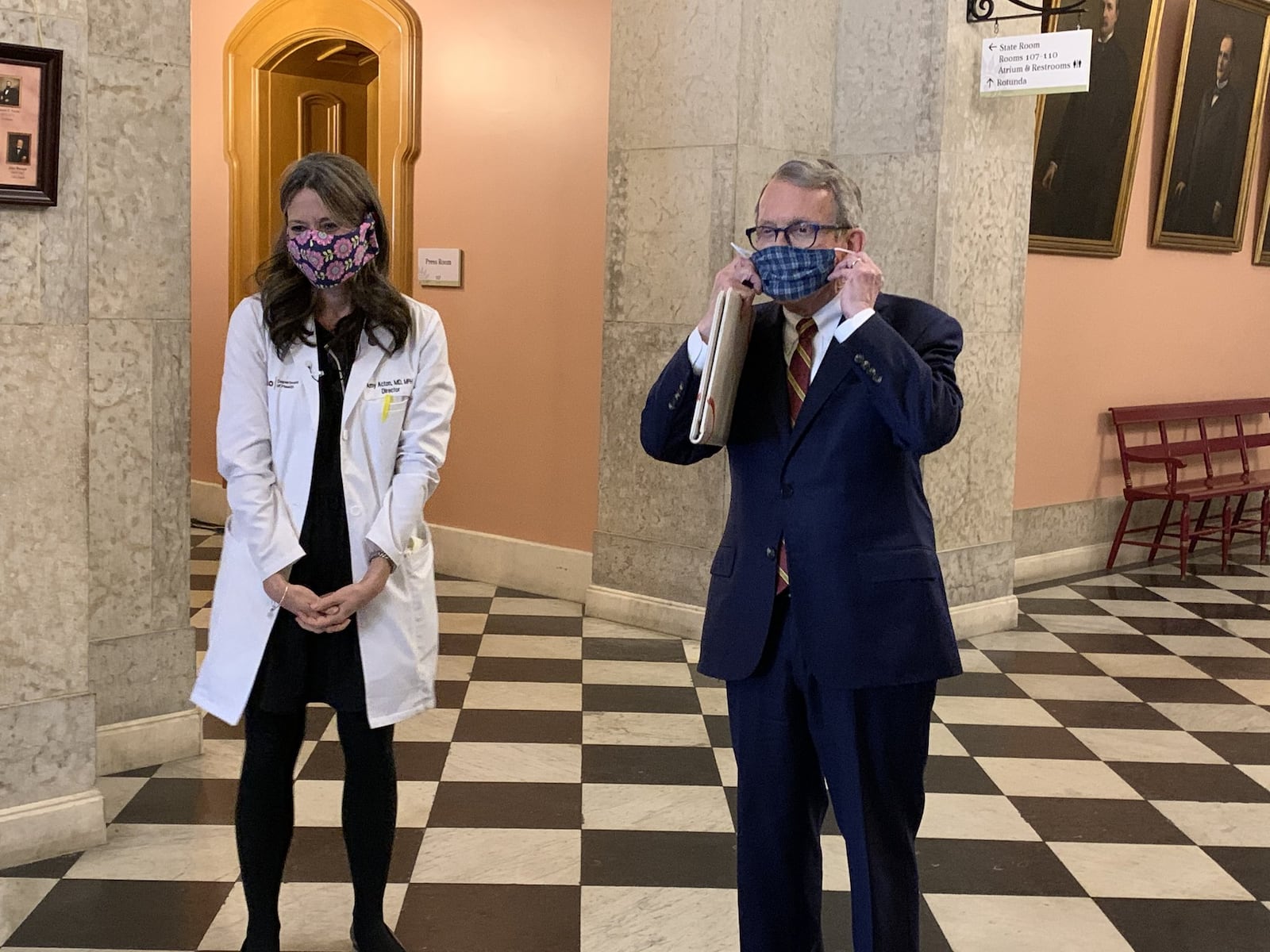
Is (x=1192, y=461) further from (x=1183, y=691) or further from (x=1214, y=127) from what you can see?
(x=1183, y=691)

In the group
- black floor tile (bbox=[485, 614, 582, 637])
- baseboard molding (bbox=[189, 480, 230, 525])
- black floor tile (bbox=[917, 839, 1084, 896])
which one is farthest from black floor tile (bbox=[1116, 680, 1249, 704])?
baseboard molding (bbox=[189, 480, 230, 525])

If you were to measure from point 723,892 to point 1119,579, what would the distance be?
18.3ft

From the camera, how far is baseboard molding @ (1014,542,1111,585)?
8.61 meters

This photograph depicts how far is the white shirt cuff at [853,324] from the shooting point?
8.60ft

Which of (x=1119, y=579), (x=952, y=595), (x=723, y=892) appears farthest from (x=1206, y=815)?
(x=1119, y=579)

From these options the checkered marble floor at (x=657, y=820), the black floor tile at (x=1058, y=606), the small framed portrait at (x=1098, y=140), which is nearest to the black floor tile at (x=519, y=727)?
the checkered marble floor at (x=657, y=820)

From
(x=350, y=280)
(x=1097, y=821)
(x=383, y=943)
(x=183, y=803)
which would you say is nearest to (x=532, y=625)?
(x=183, y=803)

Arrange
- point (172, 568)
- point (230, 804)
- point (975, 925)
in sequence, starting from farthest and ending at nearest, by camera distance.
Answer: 1. point (172, 568)
2. point (230, 804)
3. point (975, 925)

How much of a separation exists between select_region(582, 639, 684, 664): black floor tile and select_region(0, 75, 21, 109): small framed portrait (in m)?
3.47

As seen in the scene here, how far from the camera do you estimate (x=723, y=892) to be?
396 centimetres

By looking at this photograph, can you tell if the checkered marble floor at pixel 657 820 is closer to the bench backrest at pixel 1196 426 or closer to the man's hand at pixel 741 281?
the man's hand at pixel 741 281

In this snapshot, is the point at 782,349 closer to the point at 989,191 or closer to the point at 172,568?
the point at 172,568

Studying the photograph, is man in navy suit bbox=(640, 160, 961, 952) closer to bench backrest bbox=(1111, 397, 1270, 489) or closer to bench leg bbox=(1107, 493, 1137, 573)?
bench leg bbox=(1107, 493, 1137, 573)

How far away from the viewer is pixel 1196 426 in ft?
33.2
